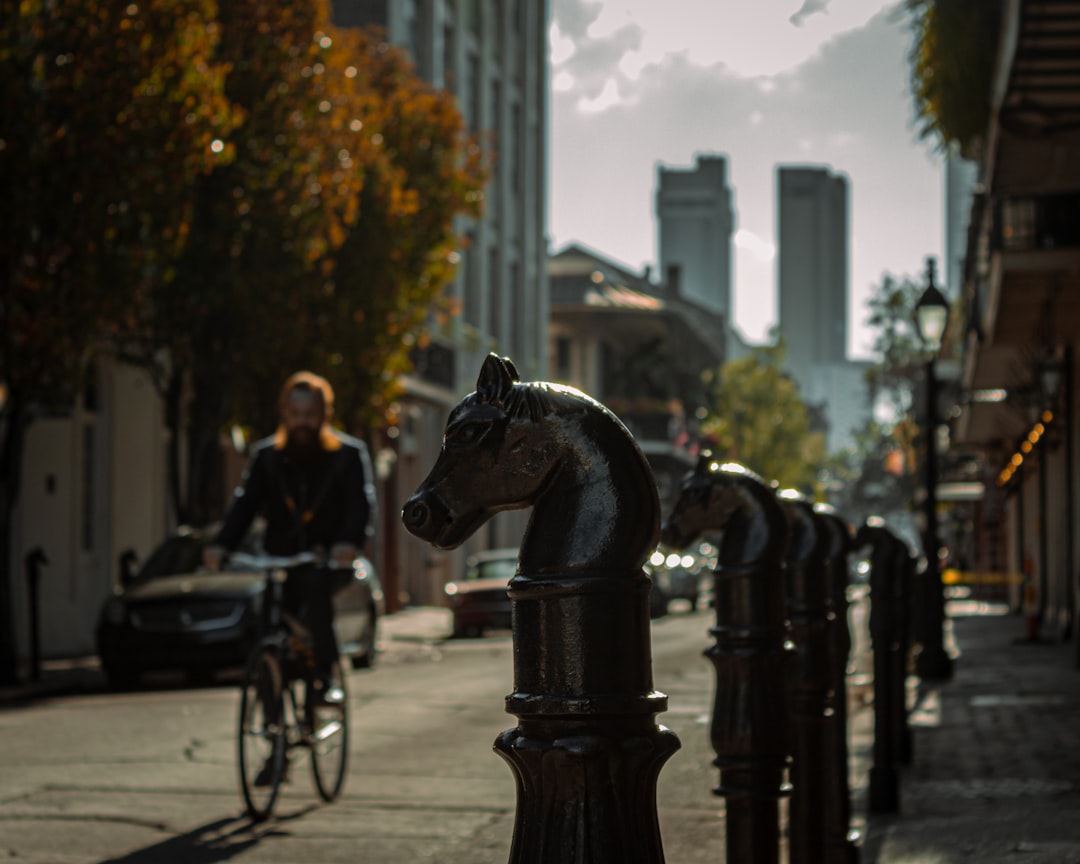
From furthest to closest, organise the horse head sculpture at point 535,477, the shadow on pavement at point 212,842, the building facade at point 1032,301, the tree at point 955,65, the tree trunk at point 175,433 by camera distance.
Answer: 1. the tree trunk at point 175,433
2. the tree at point 955,65
3. the building facade at point 1032,301
4. the shadow on pavement at point 212,842
5. the horse head sculpture at point 535,477

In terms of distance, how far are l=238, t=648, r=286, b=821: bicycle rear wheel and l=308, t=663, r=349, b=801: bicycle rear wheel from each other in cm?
22

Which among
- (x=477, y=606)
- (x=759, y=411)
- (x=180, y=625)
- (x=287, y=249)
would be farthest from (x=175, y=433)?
(x=759, y=411)

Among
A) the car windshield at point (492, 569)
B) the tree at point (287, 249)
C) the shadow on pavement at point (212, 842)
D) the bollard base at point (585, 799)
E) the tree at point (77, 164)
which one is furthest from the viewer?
the car windshield at point (492, 569)

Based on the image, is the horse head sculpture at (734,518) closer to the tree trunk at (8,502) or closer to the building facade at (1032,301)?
the building facade at (1032,301)

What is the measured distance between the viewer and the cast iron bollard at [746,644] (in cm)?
381

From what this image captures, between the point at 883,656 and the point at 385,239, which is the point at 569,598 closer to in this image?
the point at 883,656

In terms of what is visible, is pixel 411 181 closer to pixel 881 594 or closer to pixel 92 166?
pixel 92 166

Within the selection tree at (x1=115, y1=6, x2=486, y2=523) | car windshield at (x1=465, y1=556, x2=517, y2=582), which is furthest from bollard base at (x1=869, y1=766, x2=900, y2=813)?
car windshield at (x1=465, y1=556, x2=517, y2=582)

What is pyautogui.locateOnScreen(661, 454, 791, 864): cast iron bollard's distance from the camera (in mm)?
3811

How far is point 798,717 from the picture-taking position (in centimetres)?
515

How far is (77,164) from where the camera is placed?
16469mm

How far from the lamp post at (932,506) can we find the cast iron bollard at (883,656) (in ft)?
26.0

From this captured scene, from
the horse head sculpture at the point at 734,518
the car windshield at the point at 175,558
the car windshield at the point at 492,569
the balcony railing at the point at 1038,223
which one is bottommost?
the car windshield at the point at 492,569

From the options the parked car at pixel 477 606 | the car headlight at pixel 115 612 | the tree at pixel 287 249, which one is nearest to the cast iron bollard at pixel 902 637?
the car headlight at pixel 115 612
